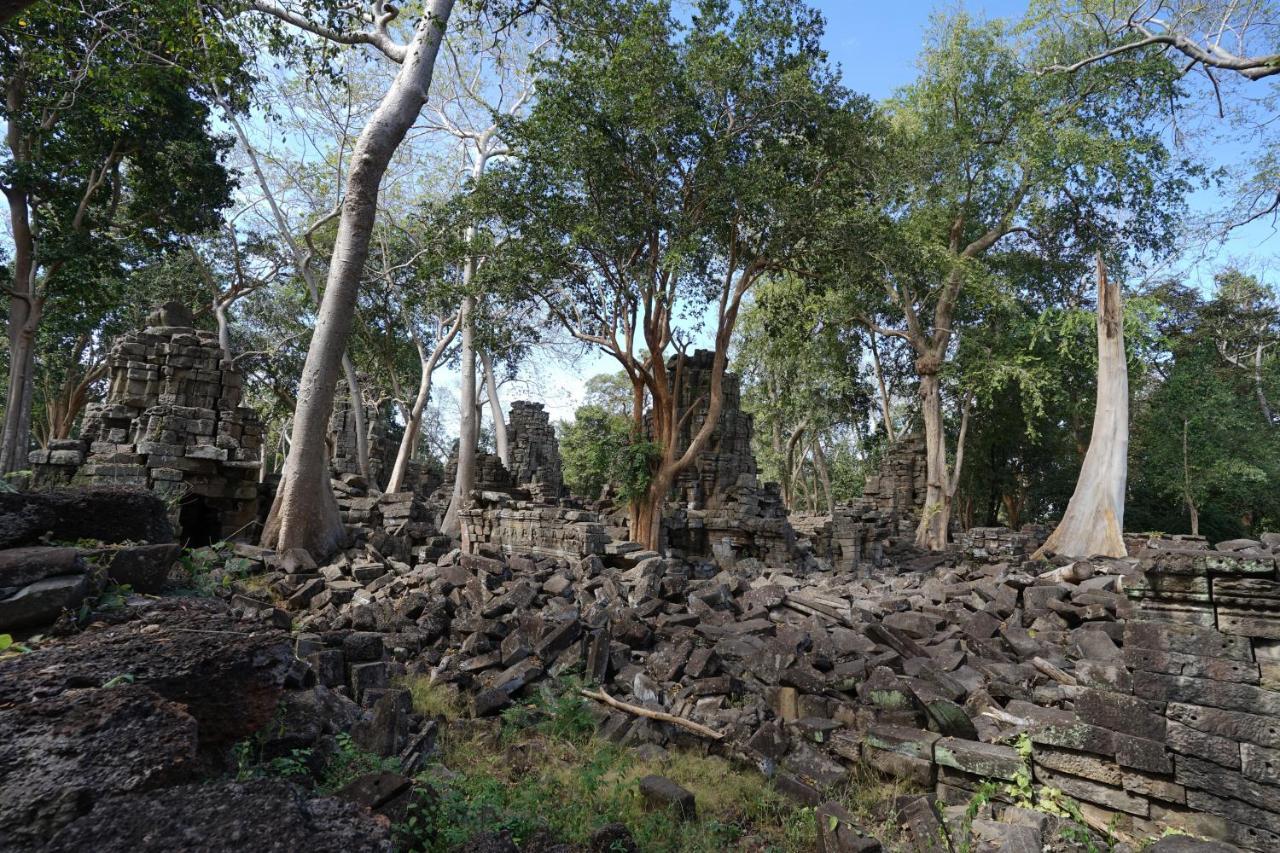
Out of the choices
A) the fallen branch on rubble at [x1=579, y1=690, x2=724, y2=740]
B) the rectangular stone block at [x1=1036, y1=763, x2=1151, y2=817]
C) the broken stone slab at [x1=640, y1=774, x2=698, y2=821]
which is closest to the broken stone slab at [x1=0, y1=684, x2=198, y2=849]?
the broken stone slab at [x1=640, y1=774, x2=698, y2=821]

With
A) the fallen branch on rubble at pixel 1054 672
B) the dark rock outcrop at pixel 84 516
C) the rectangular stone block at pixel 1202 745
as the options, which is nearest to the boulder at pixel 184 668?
the dark rock outcrop at pixel 84 516

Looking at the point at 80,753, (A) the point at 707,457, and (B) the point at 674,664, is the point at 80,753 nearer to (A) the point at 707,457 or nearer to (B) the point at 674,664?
(B) the point at 674,664

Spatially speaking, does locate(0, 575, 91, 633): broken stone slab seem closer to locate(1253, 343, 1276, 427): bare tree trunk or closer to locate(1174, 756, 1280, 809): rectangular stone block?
locate(1174, 756, 1280, 809): rectangular stone block

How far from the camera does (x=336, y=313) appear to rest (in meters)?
10.3

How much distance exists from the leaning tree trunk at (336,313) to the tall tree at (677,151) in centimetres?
240

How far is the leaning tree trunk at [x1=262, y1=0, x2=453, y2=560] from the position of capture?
999cm

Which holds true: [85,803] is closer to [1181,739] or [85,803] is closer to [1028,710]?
[1181,739]

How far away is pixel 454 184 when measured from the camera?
20.2 metres

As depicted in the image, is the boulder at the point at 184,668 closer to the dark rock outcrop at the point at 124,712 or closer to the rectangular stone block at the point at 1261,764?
the dark rock outcrop at the point at 124,712

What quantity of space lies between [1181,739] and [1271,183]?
40.5 ft

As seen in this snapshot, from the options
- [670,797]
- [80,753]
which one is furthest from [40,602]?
[670,797]

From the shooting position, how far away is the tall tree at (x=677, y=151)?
1171cm

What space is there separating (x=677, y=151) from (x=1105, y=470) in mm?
10194

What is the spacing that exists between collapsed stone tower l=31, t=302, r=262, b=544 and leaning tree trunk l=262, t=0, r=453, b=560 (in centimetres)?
208
